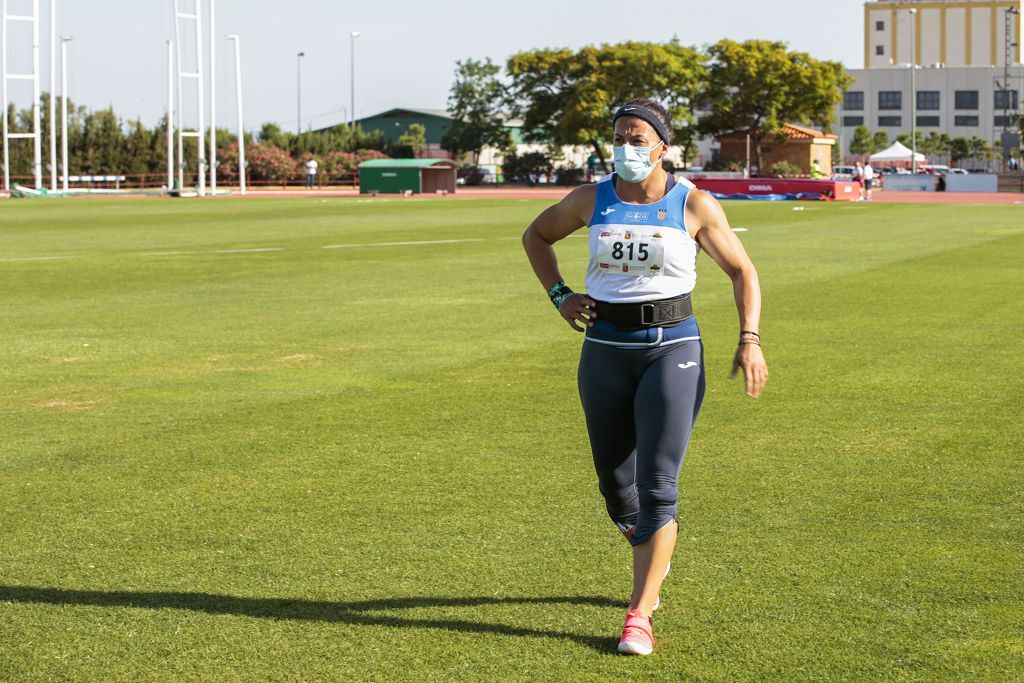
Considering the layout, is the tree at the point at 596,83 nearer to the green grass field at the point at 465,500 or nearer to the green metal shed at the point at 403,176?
the green metal shed at the point at 403,176

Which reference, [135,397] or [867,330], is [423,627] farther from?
[867,330]

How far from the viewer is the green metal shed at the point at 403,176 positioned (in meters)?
65.7

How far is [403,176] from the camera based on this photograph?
2589 inches

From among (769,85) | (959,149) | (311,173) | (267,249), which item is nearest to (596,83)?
(769,85)

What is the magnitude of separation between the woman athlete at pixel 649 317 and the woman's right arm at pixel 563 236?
12 millimetres

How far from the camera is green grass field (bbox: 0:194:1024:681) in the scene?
5.36 metres

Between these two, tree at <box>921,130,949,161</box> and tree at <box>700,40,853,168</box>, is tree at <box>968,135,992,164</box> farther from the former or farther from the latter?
tree at <box>700,40,853,168</box>

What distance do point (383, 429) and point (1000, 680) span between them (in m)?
5.20

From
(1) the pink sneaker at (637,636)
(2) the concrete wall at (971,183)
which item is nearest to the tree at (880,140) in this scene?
(2) the concrete wall at (971,183)

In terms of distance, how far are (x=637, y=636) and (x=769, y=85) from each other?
88393 millimetres

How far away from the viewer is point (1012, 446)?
28.9 feet

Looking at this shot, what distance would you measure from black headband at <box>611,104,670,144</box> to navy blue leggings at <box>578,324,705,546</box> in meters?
0.82

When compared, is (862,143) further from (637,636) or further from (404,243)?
(637,636)

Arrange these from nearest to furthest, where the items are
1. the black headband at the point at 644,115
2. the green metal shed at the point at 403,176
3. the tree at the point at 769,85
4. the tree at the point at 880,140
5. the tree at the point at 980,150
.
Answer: the black headband at the point at 644,115, the green metal shed at the point at 403,176, the tree at the point at 769,85, the tree at the point at 980,150, the tree at the point at 880,140
